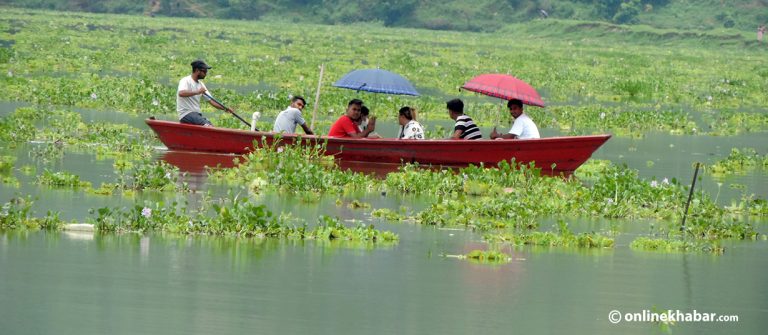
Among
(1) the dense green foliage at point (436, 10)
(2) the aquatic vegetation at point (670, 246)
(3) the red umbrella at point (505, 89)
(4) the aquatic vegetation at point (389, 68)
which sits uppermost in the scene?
(1) the dense green foliage at point (436, 10)

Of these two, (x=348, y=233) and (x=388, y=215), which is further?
(x=388, y=215)

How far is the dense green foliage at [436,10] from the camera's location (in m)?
88.7

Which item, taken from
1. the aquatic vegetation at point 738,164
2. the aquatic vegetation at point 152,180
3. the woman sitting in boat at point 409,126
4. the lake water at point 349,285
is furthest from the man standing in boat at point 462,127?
the lake water at point 349,285

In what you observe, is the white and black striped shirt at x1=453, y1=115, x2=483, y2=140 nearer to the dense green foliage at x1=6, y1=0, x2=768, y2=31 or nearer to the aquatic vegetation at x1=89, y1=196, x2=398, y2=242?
the aquatic vegetation at x1=89, y1=196, x2=398, y2=242

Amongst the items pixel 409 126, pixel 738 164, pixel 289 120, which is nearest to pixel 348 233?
pixel 409 126

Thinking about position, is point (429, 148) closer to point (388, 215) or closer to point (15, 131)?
point (388, 215)

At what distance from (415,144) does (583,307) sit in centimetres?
969

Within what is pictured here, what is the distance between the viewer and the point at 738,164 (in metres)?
24.4

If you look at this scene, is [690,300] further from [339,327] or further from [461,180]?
[461,180]

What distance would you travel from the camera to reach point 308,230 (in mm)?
15062

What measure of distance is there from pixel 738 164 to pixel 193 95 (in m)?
8.37

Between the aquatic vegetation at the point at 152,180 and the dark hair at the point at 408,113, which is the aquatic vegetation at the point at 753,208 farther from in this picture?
the aquatic vegetation at the point at 152,180

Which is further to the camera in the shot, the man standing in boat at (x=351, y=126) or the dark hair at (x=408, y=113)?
the man standing in boat at (x=351, y=126)

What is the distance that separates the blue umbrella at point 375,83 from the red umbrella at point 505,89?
1.28m
